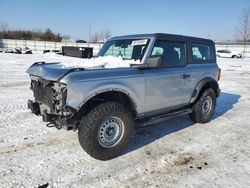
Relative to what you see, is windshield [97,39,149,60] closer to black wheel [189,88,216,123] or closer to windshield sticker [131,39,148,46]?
windshield sticker [131,39,148,46]

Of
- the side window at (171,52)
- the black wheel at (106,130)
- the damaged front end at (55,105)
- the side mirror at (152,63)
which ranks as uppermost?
the side window at (171,52)

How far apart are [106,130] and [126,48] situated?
175 centimetres

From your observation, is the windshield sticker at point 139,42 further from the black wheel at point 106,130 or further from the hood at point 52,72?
the hood at point 52,72

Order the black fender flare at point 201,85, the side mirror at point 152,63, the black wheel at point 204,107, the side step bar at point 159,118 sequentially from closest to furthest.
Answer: the side mirror at point 152,63 < the side step bar at point 159,118 < the black fender flare at point 201,85 < the black wheel at point 204,107

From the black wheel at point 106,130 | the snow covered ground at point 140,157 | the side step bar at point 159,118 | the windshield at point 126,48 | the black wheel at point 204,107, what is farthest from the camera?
the black wheel at point 204,107

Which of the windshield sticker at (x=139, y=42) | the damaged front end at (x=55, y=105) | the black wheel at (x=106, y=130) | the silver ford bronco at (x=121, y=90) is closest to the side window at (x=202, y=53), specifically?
the silver ford bronco at (x=121, y=90)

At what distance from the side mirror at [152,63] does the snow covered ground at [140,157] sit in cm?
144

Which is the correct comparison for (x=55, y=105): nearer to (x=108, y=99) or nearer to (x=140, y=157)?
(x=108, y=99)

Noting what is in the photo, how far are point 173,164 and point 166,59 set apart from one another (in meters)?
1.98

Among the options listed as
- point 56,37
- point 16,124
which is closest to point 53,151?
point 16,124

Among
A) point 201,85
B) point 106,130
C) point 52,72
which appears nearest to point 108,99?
point 106,130

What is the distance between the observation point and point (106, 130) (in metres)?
3.97

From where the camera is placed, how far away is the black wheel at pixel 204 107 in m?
5.62

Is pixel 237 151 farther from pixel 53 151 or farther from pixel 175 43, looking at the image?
pixel 53 151
